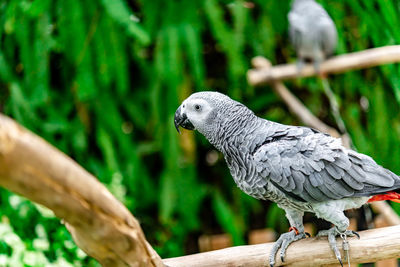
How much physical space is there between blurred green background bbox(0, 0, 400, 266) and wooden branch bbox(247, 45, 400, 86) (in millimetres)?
53

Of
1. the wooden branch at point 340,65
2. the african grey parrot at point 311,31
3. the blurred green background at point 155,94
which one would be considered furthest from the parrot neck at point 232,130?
the african grey parrot at point 311,31

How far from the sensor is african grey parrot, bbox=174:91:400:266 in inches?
35.2

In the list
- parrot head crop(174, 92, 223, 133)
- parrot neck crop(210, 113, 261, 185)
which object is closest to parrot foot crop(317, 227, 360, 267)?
parrot neck crop(210, 113, 261, 185)

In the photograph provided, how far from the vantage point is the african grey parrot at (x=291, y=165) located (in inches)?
35.2

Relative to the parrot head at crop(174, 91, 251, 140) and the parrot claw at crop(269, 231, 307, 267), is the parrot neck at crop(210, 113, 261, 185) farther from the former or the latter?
the parrot claw at crop(269, 231, 307, 267)

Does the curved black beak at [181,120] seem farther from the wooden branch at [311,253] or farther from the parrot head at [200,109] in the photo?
the wooden branch at [311,253]

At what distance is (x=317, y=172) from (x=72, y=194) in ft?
1.69

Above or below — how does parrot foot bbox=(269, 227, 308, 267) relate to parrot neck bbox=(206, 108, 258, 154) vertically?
below

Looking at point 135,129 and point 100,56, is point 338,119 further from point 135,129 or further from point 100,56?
point 100,56

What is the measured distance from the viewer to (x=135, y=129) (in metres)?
1.83

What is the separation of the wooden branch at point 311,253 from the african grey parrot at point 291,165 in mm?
22

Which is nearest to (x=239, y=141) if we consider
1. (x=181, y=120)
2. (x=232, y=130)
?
(x=232, y=130)

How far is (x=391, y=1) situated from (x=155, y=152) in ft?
3.35

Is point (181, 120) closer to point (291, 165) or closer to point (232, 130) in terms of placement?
point (232, 130)
